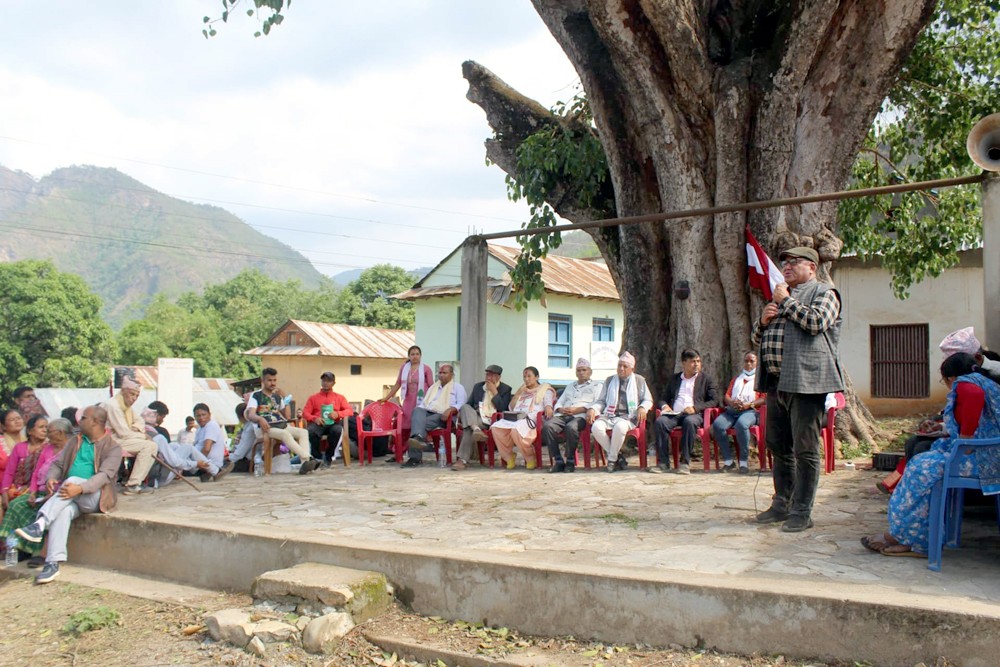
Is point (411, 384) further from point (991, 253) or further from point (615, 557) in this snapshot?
point (991, 253)

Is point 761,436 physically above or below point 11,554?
above

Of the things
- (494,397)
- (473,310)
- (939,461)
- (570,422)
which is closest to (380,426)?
(494,397)

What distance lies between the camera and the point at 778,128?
29.4 ft

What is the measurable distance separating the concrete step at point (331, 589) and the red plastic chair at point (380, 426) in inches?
210

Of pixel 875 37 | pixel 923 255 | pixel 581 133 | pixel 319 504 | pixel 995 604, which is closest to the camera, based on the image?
pixel 995 604

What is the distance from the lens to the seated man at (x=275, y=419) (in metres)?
9.72

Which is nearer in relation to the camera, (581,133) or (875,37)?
(875,37)

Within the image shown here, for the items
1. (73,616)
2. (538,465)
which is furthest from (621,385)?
(73,616)

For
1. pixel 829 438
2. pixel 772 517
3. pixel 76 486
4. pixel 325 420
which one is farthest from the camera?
pixel 325 420

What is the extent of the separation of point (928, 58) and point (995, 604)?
1042cm

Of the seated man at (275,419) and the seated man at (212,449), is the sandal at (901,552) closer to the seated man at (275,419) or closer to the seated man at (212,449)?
the seated man at (275,419)

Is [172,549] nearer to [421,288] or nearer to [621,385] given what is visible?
[621,385]

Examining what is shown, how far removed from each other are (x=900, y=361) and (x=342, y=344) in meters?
24.0

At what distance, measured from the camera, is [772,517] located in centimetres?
555
